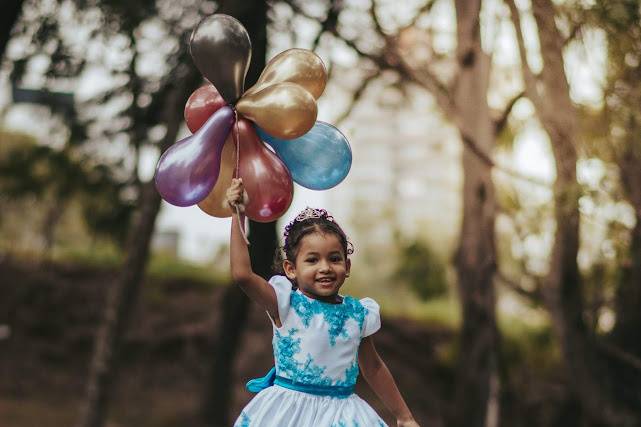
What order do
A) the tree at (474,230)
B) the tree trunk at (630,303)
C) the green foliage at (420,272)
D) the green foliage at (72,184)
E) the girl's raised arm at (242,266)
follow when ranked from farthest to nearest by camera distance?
1. the green foliage at (420,272)
2. the green foliage at (72,184)
3. the tree trunk at (630,303)
4. the tree at (474,230)
5. the girl's raised arm at (242,266)

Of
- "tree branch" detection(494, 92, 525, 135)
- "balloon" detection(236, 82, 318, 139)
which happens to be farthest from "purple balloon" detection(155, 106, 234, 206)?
"tree branch" detection(494, 92, 525, 135)

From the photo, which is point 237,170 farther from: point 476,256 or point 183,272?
point 183,272

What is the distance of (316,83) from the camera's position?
2.50 m

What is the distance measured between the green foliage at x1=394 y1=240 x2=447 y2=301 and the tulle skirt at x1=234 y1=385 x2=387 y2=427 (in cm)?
859

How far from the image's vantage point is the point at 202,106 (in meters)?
2.53

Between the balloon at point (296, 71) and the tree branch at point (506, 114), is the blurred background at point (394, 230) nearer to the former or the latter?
the tree branch at point (506, 114)

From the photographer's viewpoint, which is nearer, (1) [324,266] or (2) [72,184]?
(1) [324,266]

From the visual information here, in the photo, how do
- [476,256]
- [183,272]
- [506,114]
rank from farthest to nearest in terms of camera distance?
[183,272], [506,114], [476,256]

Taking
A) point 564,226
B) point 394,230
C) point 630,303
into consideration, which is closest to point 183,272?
point 394,230

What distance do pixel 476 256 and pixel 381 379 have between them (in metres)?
3.70

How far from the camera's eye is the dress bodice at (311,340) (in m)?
2.26

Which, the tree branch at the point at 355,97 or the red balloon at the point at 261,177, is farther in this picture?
the tree branch at the point at 355,97

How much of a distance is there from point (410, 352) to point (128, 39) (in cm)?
565

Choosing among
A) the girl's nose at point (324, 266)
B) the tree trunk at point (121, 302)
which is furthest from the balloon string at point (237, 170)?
the tree trunk at point (121, 302)
